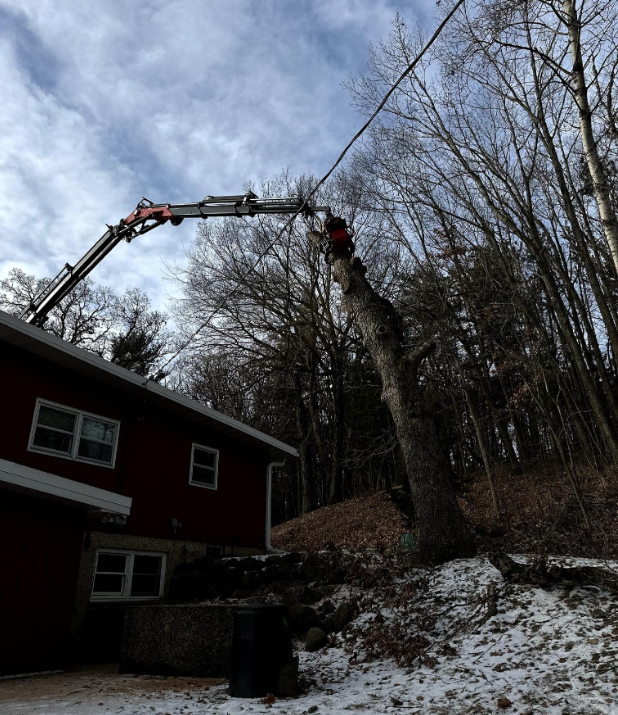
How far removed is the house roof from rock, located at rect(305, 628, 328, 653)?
5.26m

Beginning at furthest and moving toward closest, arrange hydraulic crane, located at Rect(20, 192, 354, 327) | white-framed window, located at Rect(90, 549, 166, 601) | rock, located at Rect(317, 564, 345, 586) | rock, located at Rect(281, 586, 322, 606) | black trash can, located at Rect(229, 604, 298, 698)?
1. hydraulic crane, located at Rect(20, 192, 354, 327)
2. white-framed window, located at Rect(90, 549, 166, 601)
3. rock, located at Rect(317, 564, 345, 586)
4. rock, located at Rect(281, 586, 322, 606)
5. black trash can, located at Rect(229, 604, 298, 698)

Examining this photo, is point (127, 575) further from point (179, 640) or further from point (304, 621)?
point (304, 621)

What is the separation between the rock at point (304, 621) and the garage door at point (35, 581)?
3.31 meters

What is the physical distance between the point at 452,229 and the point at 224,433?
9776mm

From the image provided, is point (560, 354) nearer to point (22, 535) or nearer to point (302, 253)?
point (302, 253)

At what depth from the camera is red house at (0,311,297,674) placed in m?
7.23

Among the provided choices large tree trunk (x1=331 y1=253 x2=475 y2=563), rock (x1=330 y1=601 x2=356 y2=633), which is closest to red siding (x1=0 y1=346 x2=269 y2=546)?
rock (x1=330 y1=601 x2=356 y2=633)

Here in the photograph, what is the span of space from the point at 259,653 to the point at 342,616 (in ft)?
6.22

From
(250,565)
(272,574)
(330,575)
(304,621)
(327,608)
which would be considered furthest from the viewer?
(250,565)

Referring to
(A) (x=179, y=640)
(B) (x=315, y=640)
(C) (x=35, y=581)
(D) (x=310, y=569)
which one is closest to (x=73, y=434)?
(C) (x=35, y=581)

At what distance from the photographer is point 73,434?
906 centimetres

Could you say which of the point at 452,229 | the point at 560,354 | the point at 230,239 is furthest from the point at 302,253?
the point at 560,354

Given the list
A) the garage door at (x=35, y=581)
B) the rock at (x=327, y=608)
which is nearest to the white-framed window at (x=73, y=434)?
the garage door at (x=35, y=581)

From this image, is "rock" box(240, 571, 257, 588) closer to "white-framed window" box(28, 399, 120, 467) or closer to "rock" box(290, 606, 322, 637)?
"rock" box(290, 606, 322, 637)
